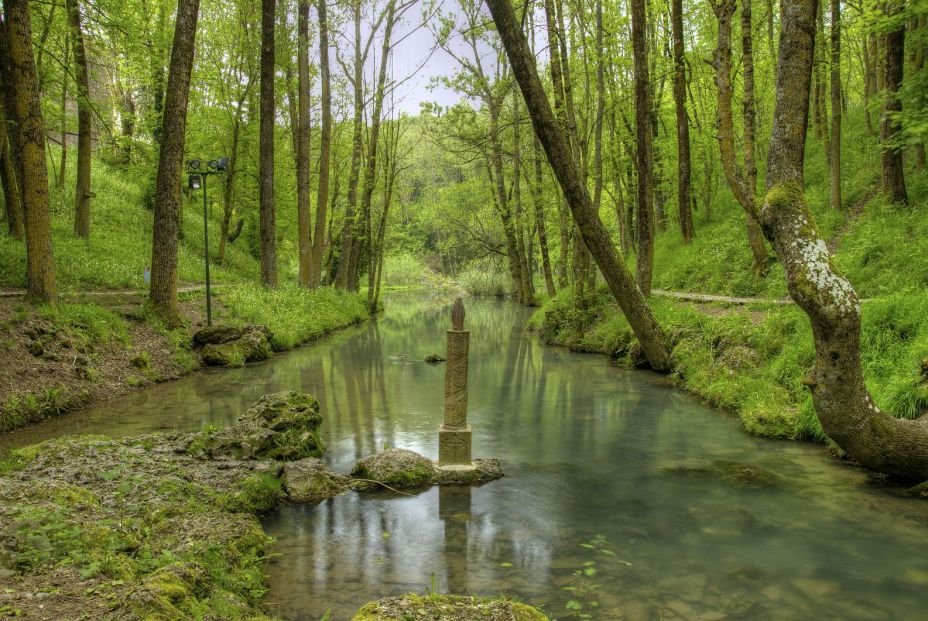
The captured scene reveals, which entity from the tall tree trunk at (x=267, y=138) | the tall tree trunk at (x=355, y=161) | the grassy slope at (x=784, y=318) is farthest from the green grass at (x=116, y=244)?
the grassy slope at (x=784, y=318)

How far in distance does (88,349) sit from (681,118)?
54.6 ft

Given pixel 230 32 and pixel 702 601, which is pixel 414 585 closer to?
pixel 702 601

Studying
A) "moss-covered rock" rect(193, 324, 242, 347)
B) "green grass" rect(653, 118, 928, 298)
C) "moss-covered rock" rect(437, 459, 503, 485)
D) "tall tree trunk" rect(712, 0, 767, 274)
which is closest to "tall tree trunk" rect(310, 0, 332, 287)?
"moss-covered rock" rect(193, 324, 242, 347)

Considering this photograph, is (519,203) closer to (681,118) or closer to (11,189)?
(681,118)

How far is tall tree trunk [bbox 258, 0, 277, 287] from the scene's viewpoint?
18984 mm

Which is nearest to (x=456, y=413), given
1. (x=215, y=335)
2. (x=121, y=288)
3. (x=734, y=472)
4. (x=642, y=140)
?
(x=734, y=472)

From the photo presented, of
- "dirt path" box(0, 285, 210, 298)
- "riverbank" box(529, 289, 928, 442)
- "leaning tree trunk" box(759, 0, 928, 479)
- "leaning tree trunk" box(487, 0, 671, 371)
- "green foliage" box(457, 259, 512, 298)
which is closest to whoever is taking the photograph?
"leaning tree trunk" box(759, 0, 928, 479)

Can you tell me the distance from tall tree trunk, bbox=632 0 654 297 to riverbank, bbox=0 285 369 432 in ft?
33.8

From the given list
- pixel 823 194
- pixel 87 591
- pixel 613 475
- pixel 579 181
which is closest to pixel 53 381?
pixel 87 591

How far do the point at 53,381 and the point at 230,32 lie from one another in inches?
815

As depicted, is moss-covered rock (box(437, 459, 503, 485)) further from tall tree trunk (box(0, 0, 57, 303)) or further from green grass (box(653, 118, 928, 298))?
tall tree trunk (box(0, 0, 57, 303))

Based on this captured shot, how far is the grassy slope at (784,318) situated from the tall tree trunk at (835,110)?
2.01 feet

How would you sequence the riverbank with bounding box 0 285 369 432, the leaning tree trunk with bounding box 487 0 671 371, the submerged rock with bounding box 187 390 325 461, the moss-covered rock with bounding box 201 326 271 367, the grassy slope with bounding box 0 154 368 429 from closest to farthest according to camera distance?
the submerged rock with bounding box 187 390 325 461, the riverbank with bounding box 0 285 369 432, the leaning tree trunk with bounding box 487 0 671 371, the grassy slope with bounding box 0 154 368 429, the moss-covered rock with bounding box 201 326 271 367

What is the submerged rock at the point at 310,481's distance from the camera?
6371mm
